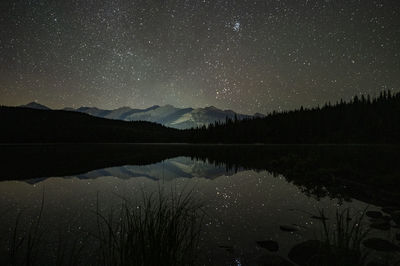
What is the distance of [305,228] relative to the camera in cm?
870

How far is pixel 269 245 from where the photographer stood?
727cm

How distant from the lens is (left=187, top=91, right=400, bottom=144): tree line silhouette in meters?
109

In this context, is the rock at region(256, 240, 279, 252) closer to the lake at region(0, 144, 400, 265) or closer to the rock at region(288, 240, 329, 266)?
the lake at region(0, 144, 400, 265)

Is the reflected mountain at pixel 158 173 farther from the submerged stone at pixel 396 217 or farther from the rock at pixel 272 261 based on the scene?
the rock at pixel 272 261

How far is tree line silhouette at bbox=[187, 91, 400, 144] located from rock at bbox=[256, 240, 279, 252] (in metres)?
129

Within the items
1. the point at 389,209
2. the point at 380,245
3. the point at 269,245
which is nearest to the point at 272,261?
the point at 269,245

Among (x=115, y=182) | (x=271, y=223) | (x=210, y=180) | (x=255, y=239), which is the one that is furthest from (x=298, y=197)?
(x=115, y=182)

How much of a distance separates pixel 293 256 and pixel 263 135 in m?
137

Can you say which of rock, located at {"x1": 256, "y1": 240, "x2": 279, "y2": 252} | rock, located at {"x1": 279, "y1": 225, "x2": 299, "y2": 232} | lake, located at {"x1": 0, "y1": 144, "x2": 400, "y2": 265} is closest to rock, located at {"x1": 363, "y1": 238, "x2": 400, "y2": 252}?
lake, located at {"x1": 0, "y1": 144, "x2": 400, "y2": 265}

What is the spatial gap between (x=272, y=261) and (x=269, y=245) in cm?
120

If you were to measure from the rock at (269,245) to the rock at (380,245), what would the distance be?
2907 millimetres

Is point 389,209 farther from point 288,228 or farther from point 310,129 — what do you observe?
point 310,129

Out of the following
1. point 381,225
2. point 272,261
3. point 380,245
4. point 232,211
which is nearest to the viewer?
point 272,261

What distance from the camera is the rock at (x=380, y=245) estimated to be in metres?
6.55
